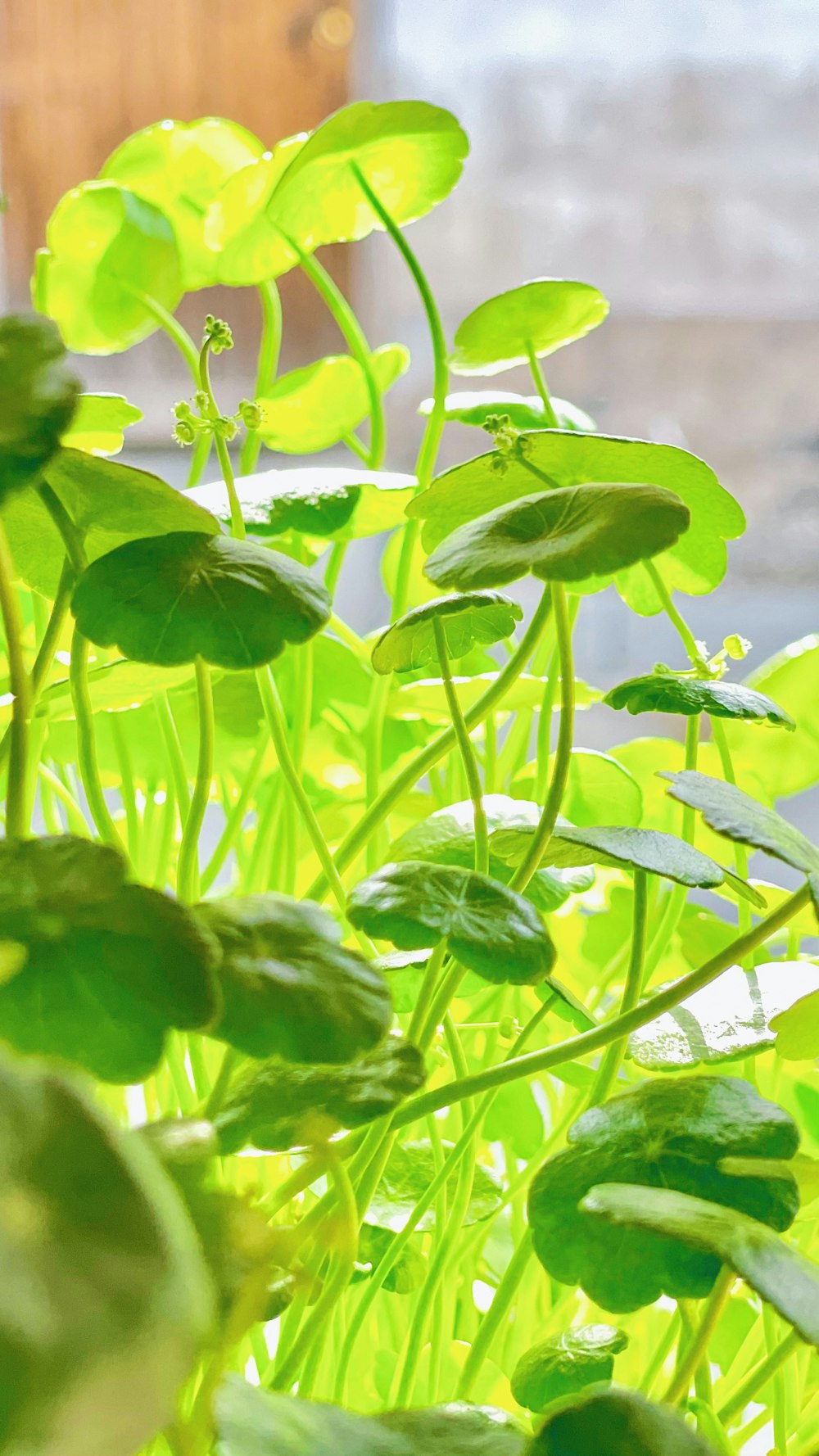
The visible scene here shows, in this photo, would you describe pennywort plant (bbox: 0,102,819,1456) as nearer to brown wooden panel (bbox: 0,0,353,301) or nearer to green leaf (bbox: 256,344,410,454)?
green leaf (bbox: 256,344,410,454)

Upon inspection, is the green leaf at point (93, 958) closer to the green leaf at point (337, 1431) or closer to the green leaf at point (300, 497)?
the green leaf at point (337, 1431)

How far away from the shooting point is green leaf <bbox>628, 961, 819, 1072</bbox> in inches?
12.6

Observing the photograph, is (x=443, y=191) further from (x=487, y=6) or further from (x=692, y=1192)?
(x=487, y=6)

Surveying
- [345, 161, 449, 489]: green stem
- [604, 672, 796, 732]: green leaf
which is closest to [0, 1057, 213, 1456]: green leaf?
[604, 672, 796, 732]: green leaf

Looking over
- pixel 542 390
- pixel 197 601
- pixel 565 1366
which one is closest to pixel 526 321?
pixel 542 390

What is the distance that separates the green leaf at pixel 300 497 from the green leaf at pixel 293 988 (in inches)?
7.2

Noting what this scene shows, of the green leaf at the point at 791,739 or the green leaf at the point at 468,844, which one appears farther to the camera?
the green leaf at the point at 791,739

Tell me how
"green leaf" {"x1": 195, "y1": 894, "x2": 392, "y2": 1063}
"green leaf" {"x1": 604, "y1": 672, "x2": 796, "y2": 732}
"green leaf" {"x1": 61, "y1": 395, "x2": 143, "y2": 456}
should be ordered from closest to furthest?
"green leaf" {"x1": 195, "y1": 894, "x2": 392, "y2": 1063}
"green leaf" {"x1": 604, "y1": 672, "x2": 796, "y2": 732}
"green leaf" {"x1": 61, "y1": 395, "x2": 143, "y2": 456}

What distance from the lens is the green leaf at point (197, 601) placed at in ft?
0.85

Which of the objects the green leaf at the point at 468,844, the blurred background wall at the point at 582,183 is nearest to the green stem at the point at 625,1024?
the green leaf at the point at 468,844

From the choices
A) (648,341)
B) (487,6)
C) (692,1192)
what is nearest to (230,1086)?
(692,1192)

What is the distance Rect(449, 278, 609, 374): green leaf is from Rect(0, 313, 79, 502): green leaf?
0.96 ft

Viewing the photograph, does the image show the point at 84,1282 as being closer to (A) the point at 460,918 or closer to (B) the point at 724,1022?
(A) the point at 460,918

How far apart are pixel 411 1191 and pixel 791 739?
268 millimetres
